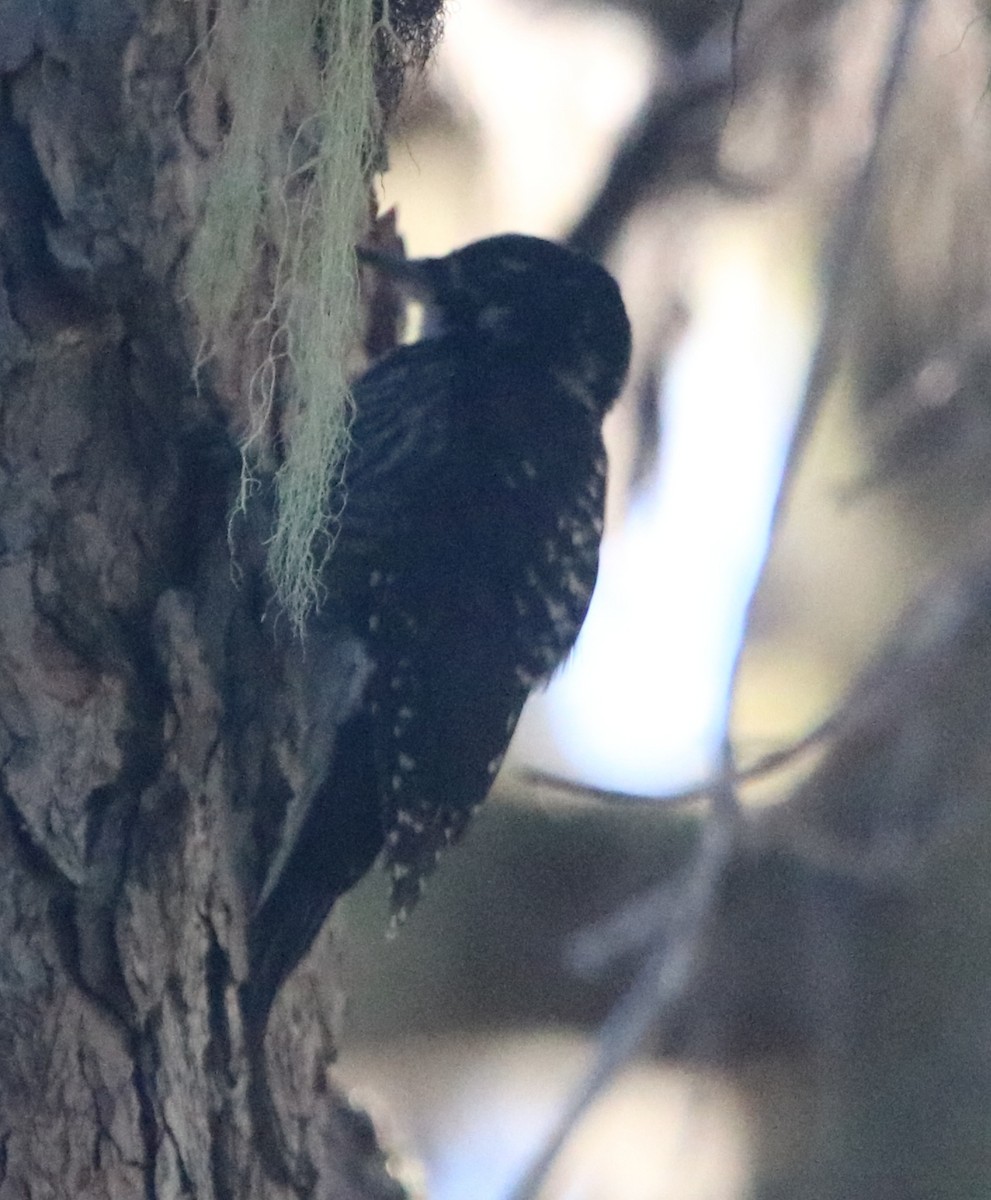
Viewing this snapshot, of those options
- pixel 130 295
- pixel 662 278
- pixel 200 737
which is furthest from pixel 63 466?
pixel 662 278

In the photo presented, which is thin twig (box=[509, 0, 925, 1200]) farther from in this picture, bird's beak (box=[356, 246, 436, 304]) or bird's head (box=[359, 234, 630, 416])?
bird's beak (box=[356, 246, 436, 304])

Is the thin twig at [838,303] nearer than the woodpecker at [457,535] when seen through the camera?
No

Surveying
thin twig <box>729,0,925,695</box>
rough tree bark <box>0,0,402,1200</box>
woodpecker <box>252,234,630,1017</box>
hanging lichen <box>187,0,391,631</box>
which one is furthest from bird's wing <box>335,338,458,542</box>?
thin twig <box>729,0,925,695</box>

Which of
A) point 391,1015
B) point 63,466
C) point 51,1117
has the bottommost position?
point 391,1015

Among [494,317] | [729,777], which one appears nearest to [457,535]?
[494,317]

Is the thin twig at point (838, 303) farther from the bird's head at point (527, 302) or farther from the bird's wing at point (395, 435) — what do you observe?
the bird's wing at point (395, 435)

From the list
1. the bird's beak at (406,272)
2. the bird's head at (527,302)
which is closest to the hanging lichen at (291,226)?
the bird's beak at (406,272)

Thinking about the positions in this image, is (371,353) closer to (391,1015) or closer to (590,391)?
(590,391)
